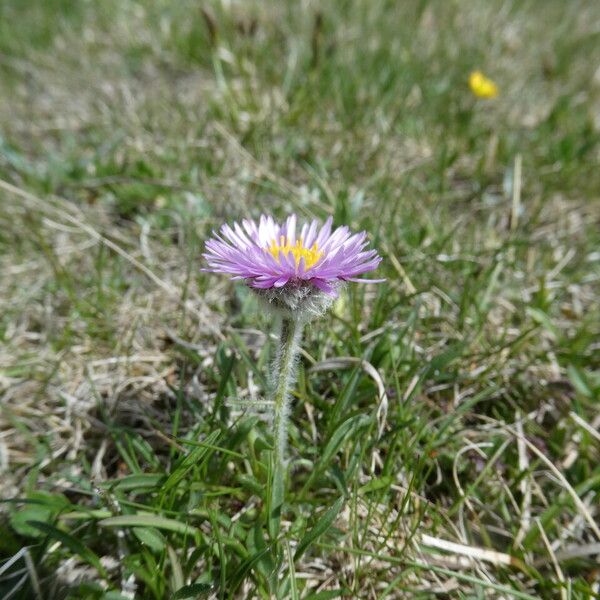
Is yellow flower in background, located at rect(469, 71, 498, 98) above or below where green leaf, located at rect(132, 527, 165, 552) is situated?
above

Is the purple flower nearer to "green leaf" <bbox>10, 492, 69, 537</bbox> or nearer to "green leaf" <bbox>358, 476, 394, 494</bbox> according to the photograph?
"green leaf" <bbox>358, 476, 394, 494</bbox>

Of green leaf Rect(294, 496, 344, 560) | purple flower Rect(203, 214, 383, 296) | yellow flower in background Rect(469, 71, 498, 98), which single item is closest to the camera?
purple flower Rect(203, 214, 383, 296)

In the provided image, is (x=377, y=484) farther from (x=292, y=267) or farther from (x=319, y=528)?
(x=292, y=267)

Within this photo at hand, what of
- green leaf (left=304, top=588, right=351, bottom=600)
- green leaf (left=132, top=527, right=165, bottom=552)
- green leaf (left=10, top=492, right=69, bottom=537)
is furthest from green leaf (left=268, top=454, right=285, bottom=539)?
green leaf (left=10, top=492, right=69, bottom=537)

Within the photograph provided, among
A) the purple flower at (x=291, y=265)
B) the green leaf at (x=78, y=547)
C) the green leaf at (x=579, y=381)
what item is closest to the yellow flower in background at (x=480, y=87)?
the green leaf at (x=579, y=381)

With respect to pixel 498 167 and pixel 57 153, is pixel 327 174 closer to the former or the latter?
pixel 498 167

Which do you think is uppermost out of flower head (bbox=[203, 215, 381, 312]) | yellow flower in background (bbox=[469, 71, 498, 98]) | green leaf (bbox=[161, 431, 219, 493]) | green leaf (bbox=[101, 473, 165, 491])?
yellow flower in background (bbox=[469, 71, 498, 98])

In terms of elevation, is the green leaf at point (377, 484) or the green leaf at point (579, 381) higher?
the green leaf at point (579, 381)

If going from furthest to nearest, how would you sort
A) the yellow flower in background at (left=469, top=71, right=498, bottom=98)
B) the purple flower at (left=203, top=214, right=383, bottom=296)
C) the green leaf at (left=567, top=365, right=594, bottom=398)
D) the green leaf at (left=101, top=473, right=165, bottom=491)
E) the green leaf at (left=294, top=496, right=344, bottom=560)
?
the yellow flower in background at (left=469, top=71, right=498, bottom=98), the green leaf at (left=567, top=365, right=594, bottom=398), the green leaf at (left=101, top=473, right=165, bottom=491), the green leaf at (left=294, top=496, right=344, bottom=560), the purple flower at (left=203, top=214, right=383, bottom=296)

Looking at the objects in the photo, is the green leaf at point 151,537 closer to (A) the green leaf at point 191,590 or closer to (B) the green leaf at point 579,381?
(A) the green leaf at point 191,590
